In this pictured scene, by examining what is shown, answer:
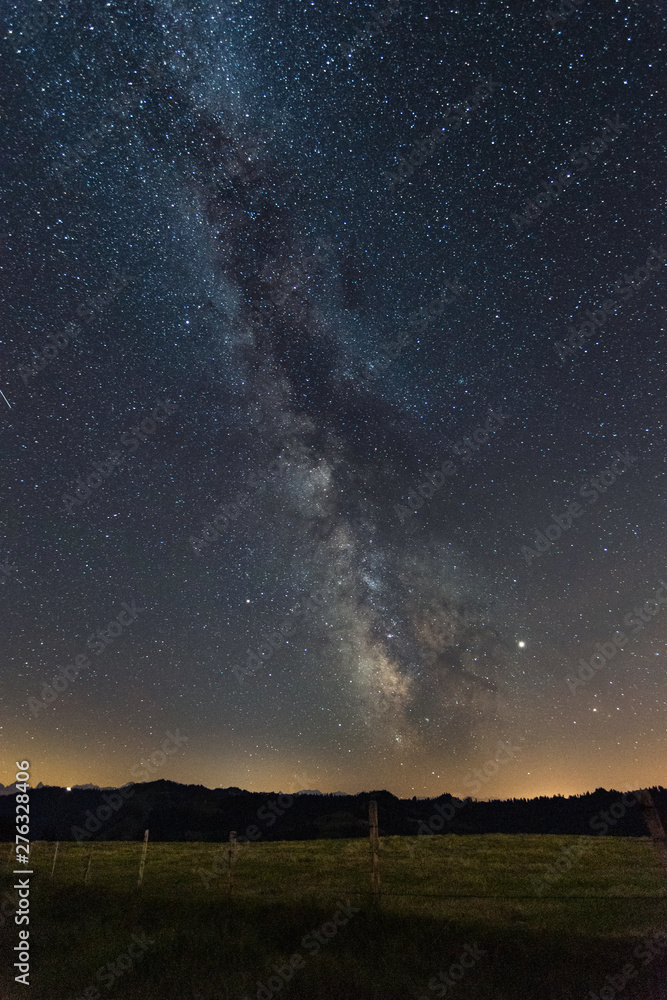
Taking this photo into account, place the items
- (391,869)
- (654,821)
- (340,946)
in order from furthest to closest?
(391,869)
(654,821)
(340,946)

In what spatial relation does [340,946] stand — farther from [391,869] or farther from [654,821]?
[391,869]

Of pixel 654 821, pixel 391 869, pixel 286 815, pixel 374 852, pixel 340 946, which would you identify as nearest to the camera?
pixel 340 946

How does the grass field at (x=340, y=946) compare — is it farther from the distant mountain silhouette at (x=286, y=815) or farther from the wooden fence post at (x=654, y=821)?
the distant mountain silhouette at (x=286, y=815)

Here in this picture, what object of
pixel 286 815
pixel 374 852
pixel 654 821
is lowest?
pixel 286 815

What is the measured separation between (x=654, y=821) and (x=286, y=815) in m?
76.4

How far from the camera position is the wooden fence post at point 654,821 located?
29.6 feet

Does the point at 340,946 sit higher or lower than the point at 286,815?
higher

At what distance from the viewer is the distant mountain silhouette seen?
158 ft

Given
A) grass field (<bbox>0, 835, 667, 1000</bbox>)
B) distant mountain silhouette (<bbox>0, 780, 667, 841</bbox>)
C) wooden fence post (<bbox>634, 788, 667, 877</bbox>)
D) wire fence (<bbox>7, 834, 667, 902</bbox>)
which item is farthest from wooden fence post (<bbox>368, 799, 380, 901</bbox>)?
distant mountain silhouette (<bbox>0, 780, 667, 841</bbox>)

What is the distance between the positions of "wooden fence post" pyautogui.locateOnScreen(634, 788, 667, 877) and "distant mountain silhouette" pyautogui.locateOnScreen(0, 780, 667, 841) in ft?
41.7

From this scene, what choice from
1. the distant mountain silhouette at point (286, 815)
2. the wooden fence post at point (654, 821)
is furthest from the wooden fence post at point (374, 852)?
the distant mountain silhouette at point (286, 815)

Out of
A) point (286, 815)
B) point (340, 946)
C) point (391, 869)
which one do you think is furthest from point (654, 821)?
point (286, 815)

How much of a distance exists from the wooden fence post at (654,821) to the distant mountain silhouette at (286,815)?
1272 cm

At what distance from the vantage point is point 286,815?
75.9m
